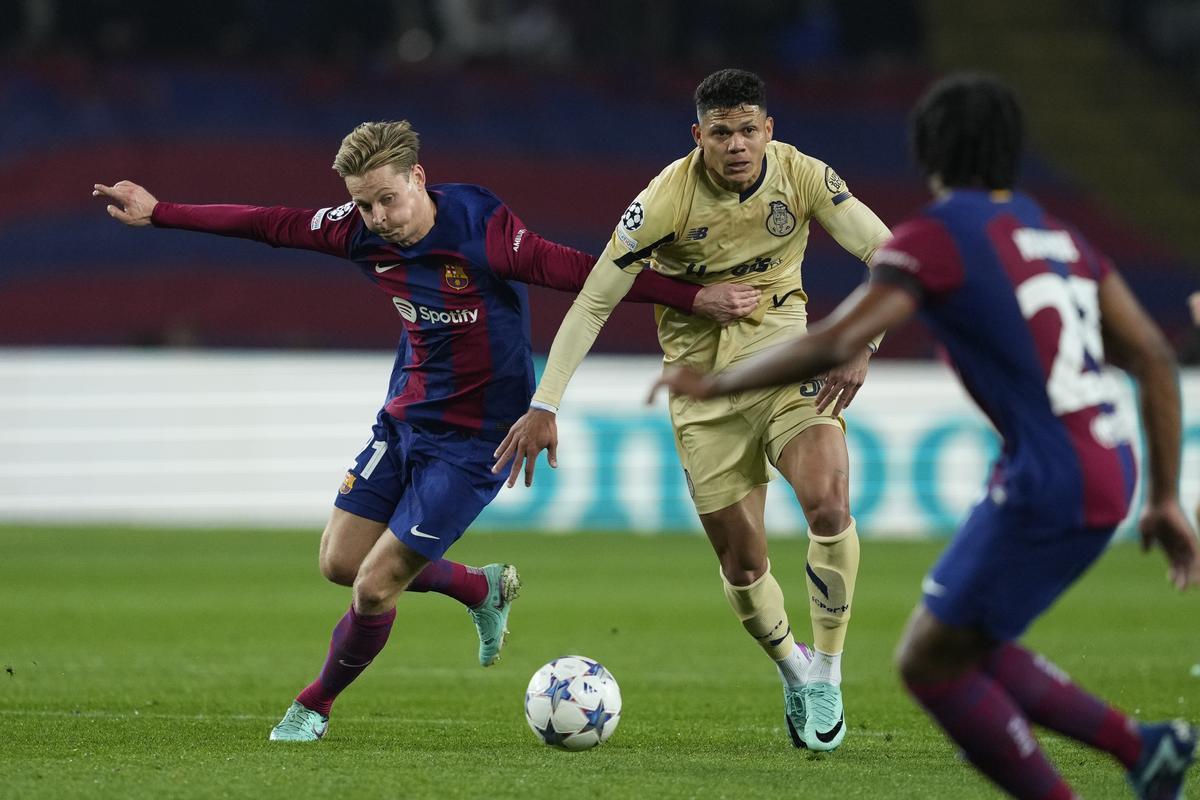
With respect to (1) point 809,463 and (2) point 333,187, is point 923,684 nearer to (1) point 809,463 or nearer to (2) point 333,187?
(1) point 809,463

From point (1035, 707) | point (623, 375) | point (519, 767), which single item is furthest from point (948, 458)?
point (1035, 707)

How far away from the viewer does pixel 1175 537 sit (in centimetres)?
391

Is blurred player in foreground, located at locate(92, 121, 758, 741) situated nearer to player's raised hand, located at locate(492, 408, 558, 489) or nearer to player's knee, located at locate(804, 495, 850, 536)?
player's raised hand, located at locate(492, 408, 558, 489)

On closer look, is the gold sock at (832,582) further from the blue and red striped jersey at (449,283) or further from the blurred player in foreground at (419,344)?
the blue and red striped jersey at (449,283)

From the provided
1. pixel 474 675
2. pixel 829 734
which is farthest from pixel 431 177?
pixel 829 734

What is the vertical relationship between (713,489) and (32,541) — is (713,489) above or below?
above

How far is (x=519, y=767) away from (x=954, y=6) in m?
17.7

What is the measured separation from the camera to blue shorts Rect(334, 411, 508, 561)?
6.03 m

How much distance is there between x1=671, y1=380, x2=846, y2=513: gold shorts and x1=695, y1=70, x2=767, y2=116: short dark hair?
1.06 metres

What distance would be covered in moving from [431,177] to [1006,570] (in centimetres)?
1488

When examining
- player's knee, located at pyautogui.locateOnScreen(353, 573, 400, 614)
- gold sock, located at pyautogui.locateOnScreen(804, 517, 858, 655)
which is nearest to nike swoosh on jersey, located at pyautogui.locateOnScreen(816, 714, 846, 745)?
gold sock, located at pyautogui.locateOnScreen(804, 517, 858, 655)

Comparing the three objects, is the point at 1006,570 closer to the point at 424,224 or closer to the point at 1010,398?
the point at 1010,398

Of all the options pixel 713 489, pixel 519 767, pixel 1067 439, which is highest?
pixel 1067 439

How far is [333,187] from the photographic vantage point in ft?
60.3
